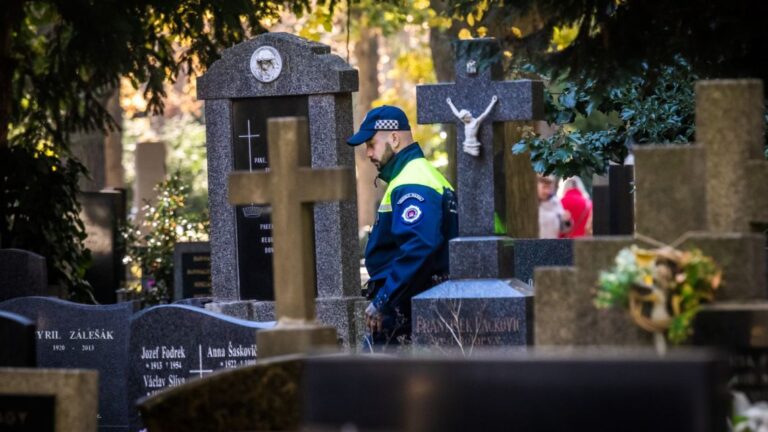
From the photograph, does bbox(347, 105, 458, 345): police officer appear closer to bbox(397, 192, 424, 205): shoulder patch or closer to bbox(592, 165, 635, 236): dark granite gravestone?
bbox(397, 192, 424, 205): shoulder patch

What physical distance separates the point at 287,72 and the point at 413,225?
2591mm

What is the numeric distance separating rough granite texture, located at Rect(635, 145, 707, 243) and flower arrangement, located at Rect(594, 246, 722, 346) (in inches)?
8.9

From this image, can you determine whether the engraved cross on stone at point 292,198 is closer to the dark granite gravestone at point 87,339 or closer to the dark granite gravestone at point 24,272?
the dark granite gravestone at point 87,339

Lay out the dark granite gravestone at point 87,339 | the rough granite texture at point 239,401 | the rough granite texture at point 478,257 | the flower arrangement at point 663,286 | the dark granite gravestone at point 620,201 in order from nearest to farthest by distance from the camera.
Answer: the flower arrangement at point 663,286, the rough granite texture at point 239,401, the rough granite texture at point 478,257, the dark granite gravestone at point 87,339, the dark granite gravestone at point 620,201

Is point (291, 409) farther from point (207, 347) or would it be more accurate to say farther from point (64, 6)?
point (64, 6)

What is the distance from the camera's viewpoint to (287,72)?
41.4 feet

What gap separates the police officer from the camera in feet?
34.4

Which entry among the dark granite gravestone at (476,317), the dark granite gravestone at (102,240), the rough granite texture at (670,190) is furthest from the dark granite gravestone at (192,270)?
the rough granite texture at (670,190)

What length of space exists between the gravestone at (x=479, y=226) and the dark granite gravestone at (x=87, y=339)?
287 centimetres

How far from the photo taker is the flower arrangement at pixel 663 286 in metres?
6.60

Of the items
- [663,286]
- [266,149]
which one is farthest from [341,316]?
[663,286]

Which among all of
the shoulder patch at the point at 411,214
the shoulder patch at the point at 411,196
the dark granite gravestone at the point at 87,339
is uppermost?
the shoulder patch at the point at 411,196

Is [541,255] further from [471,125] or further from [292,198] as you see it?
[292,198]

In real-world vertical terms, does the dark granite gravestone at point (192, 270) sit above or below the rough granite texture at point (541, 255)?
below
